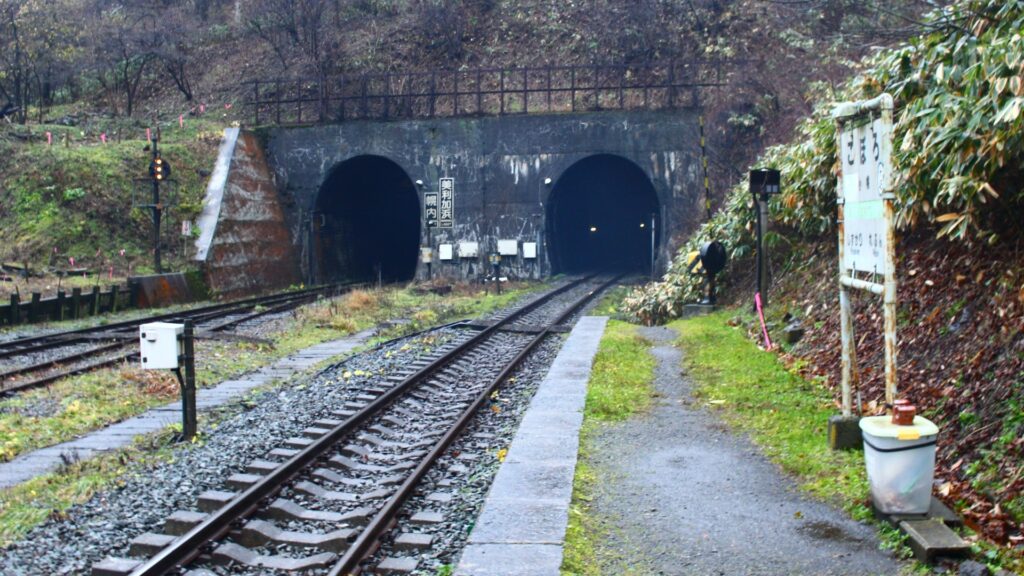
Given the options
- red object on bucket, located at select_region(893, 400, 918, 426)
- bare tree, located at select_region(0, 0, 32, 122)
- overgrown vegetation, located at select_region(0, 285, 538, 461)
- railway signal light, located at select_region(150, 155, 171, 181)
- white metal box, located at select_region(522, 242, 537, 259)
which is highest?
bare tree, located at select_region(0, 0, 32, 122)

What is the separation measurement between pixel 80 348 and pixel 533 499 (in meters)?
11.5

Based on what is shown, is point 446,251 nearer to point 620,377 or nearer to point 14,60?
point 14,60

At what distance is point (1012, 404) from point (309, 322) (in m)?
15.0

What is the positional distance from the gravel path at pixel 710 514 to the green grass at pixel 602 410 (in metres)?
0.06

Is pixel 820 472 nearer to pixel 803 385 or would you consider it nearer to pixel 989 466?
pixel 989 466

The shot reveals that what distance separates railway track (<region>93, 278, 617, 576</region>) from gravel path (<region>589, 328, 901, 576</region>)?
1.33 meters

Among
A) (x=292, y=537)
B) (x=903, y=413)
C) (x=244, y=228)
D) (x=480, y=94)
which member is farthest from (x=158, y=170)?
(x=903, y=413)

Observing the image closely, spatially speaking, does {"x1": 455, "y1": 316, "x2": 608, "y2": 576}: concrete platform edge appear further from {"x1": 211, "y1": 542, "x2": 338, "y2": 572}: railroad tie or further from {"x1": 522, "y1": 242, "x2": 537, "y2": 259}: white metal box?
{"x1": 522, "y1": 242, "x2": 537, "y2": 259}: white metal box

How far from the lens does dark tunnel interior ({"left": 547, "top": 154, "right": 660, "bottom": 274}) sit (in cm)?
3694

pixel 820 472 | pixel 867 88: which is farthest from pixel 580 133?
pixel 820 472

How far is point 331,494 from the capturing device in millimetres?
6758

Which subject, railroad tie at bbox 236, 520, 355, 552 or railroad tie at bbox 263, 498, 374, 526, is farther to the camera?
railroad tie at bbox 263, 498, 374, 526

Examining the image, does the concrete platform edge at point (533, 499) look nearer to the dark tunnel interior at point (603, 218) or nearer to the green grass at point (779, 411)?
the green grass at point (779, 411)

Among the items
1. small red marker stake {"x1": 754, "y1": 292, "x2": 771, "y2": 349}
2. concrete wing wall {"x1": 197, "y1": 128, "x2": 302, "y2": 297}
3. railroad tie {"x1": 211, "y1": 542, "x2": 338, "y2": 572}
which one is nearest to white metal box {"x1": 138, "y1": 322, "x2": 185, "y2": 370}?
railroad tie {"x1": 211, "y1": 542, "x2": 338, "y2": 572}
